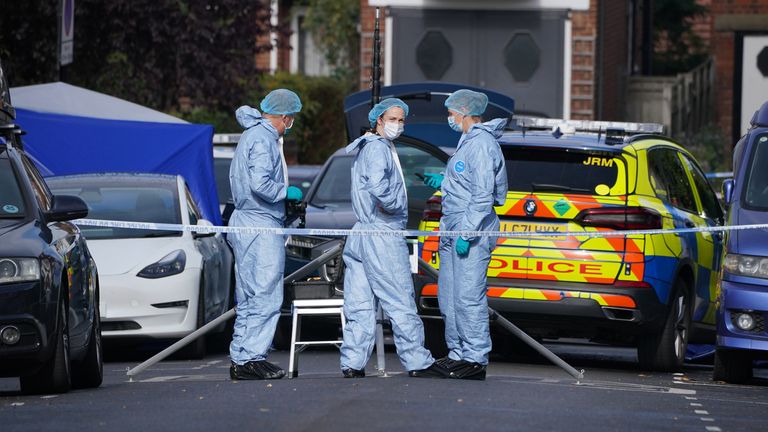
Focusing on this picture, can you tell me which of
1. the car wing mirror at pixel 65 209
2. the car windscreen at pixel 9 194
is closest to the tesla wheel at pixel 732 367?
the car wing mirror at pixel 65 209

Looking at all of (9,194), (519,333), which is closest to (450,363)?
(519,333)

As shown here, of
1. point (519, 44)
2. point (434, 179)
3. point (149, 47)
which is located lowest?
point (434, 179)

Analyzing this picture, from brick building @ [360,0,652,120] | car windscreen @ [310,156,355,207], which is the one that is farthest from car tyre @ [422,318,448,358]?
brick building @ [360,0,652,120]

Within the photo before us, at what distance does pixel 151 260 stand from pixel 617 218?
3.68 meters

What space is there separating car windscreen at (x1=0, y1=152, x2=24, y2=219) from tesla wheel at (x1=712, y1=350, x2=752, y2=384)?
4.77 m

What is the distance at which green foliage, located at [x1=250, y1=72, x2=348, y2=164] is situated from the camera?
101 ft

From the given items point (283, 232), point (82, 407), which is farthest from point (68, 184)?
point (82, 407)

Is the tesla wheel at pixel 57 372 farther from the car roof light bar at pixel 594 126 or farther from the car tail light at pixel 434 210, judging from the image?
the car roof light bar at pixel 594 126

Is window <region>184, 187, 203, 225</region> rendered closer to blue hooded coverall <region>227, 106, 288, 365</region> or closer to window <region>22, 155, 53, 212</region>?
window <region>22, 155, 53, 212</region>

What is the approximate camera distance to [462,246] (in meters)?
11.5

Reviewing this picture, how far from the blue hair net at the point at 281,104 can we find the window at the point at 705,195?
3967mm

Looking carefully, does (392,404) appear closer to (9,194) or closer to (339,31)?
(9,194)

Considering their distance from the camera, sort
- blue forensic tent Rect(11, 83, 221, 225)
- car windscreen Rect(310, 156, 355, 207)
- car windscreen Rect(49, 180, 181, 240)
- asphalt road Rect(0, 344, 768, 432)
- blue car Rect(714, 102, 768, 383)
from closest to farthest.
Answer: asphalt road Rect(0, 344, 768, 432) → blue car Rect(714, 102, 768, 383) → car windscreen Rect(49, 180, 181, 240) → car windscreen Rect(310, 156, 355, 207) → blue forensic tent Rect(11, 83, 221, 225)

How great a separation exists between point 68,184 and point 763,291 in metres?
5.84
